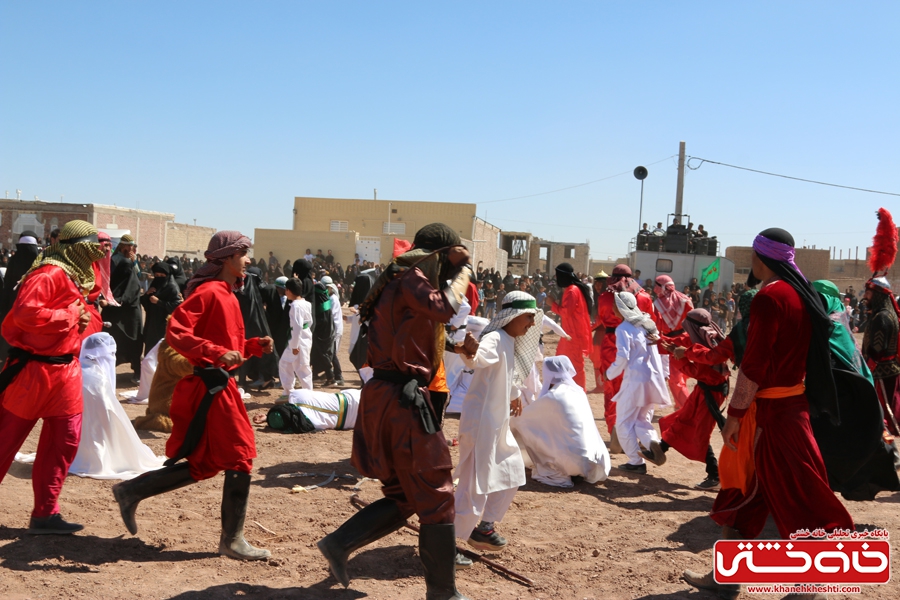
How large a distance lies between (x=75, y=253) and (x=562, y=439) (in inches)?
146

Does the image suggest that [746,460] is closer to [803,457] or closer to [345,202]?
[803,457]

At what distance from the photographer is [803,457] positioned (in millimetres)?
3584

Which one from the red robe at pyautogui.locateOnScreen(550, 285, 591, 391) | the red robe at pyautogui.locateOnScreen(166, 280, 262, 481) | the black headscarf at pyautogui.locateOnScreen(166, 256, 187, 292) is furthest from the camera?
the black headscarf at pyautogui.locateOnScreen(166, 256, 187, 292)

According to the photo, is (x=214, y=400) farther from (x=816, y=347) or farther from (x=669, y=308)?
(x=669, y=308)

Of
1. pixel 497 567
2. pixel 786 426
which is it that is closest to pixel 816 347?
pixel 786 426

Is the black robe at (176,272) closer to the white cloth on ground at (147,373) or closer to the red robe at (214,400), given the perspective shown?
the white cloth on ground at (147,373)

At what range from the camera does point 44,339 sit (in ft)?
14.1

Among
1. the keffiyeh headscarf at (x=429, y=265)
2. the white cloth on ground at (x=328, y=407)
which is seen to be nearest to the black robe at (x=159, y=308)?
the white cloth on ground at (x=328, y=407)

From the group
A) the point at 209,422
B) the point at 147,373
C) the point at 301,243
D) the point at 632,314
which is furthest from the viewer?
the point at 301,243

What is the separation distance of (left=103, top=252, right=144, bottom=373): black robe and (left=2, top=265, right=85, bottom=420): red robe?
5907 millimetres

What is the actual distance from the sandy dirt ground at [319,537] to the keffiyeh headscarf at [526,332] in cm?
106

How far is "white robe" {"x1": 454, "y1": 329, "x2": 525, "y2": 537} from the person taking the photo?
422cm

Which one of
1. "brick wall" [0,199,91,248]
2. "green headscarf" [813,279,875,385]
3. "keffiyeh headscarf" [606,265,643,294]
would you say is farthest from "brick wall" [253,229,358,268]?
"green headscarf" [813,279,875,385]

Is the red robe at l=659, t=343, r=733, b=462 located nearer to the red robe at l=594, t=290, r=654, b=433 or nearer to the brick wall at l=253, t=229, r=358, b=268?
the red robe at l=594, t=290, r=654, b=433
